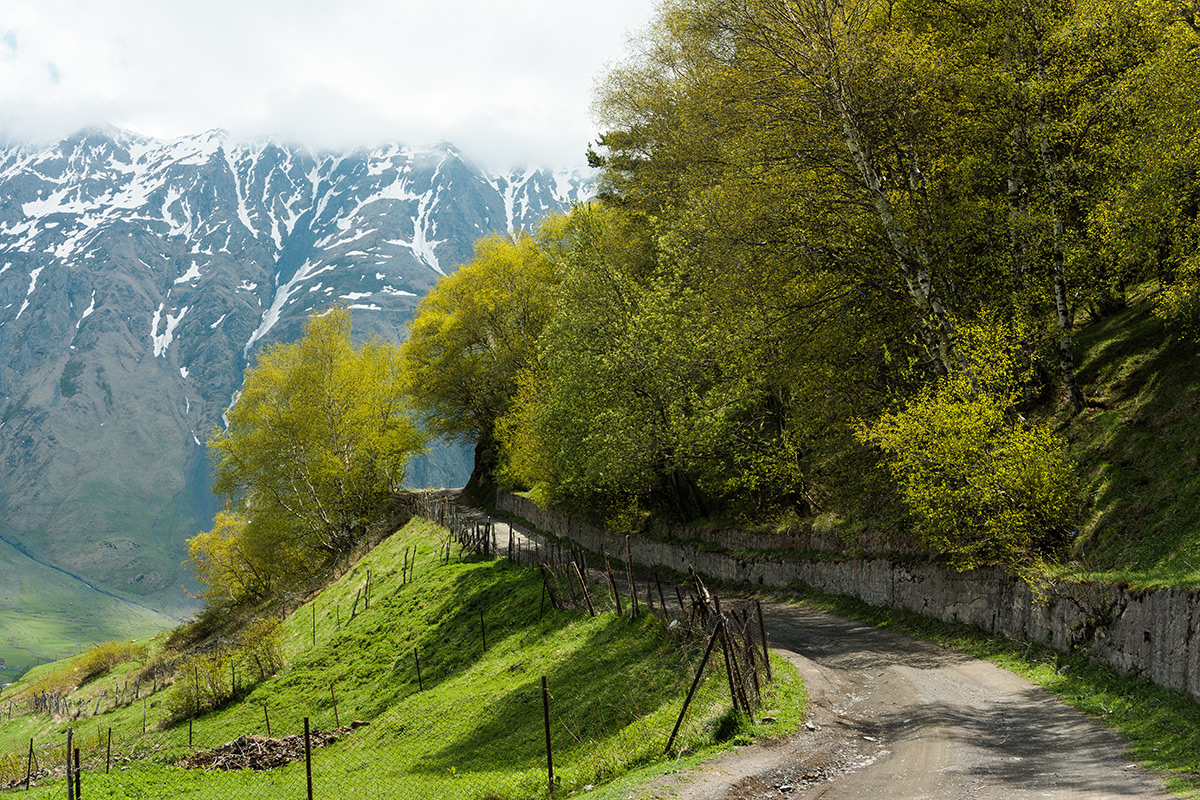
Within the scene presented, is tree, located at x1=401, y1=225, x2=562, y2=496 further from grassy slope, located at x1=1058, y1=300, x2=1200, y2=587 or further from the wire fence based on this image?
grassy slope, located at x1=1058, y1=300, x2=1200, y2=587

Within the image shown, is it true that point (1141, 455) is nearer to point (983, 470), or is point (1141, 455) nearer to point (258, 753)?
point (983, 470)

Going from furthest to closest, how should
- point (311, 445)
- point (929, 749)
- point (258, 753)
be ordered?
point (311, 445) → point (258, 753) → point (929, 749)

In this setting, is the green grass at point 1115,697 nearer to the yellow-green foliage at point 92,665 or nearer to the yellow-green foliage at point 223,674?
the yellow-green foliage at point 223,674

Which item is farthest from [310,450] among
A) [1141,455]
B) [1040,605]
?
[1141,455]

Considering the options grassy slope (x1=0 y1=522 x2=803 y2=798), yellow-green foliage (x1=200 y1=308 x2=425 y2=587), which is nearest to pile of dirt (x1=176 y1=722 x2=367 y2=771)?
grassy slope (x1=0 y1=522 x2=803 y2=798)

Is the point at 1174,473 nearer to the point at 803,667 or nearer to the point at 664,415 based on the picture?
the point at 803,667

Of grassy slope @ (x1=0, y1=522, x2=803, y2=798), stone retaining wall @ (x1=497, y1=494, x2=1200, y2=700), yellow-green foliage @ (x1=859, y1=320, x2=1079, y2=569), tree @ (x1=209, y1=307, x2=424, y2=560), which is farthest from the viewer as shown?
tree @ (x1=209, y1=307, x2=424, y2=560)

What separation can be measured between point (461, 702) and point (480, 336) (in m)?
41.8

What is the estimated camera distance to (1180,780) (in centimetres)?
890

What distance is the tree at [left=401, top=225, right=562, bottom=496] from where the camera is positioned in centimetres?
5769

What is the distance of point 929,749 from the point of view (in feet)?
36.9

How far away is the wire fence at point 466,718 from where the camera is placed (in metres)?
13.7

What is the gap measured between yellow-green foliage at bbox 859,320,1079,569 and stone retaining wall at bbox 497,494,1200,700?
39.7 inches

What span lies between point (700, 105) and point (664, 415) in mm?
12255
